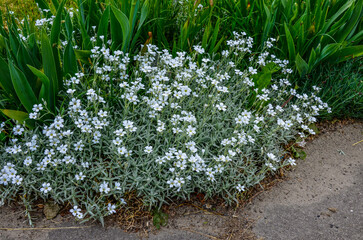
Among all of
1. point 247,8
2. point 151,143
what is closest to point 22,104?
point 151,143

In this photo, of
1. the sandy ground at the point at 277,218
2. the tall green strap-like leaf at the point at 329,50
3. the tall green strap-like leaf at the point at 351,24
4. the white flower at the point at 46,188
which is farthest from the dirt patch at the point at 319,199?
the white flower at the point at 46,188

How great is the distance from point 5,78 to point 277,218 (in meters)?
2.34

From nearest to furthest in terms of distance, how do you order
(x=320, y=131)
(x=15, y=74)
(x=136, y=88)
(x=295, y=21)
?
1. (x=15, y=74)
2. (x=136, y=88)
3. (x=320, y=131)
4. (x=295, y=21)

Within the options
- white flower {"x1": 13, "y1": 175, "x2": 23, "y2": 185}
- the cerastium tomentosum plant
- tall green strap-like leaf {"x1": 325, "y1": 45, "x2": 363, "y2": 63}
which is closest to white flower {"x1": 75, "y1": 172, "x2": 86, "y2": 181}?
the cerastium tomentosum plant

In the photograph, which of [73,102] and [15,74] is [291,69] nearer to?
[73,102]

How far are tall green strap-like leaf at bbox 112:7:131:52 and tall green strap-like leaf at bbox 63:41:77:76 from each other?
17.3 inches

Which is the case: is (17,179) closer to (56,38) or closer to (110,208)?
(110,208)

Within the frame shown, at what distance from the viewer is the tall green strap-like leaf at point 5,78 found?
2436 millimetres

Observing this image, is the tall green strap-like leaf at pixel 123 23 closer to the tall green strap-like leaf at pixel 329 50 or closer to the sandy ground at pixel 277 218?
the sandy ground at pixel 277 218

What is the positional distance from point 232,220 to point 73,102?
4.89 feet

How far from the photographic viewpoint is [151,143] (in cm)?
267

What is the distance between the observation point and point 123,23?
2734 mm

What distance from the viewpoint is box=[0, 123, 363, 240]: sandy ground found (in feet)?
7.53

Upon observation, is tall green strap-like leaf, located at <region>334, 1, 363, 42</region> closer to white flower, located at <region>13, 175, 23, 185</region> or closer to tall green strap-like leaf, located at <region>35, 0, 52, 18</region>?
tall green strap-like leaf, located at <region>35, 0, 52, 18</region>
